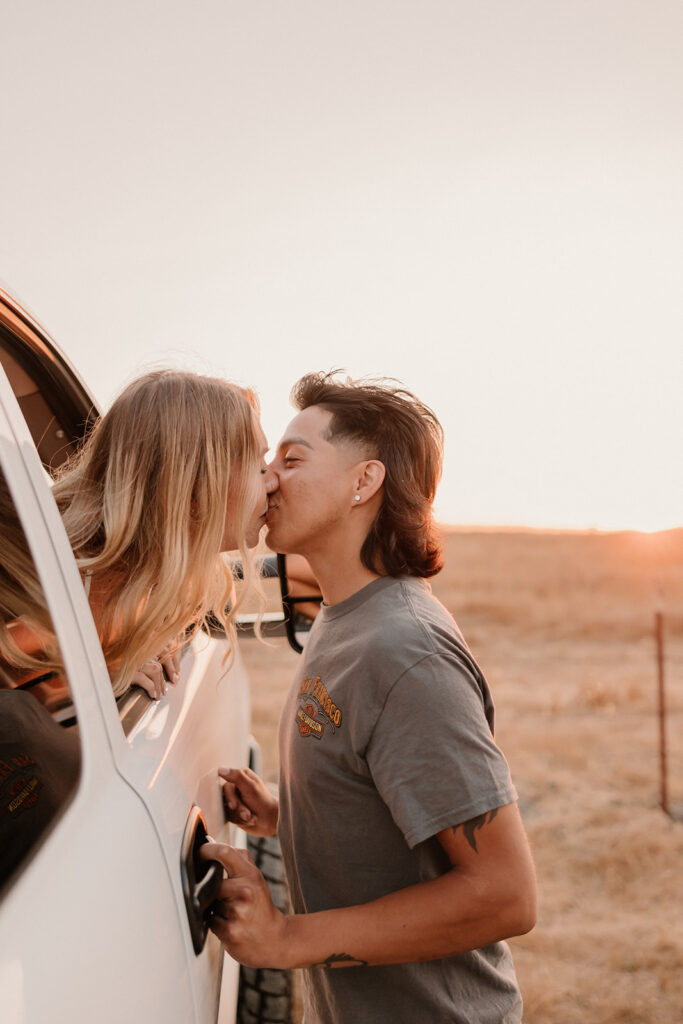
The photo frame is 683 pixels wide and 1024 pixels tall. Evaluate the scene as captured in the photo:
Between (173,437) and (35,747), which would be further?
(173,437)

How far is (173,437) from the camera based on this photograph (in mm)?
1902

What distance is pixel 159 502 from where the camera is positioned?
1847 mm

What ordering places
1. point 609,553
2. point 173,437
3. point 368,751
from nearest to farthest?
point 368,751
point 173,437
point 609,553

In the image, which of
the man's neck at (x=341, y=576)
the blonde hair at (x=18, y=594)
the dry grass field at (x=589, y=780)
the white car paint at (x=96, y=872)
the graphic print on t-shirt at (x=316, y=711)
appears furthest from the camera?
the dry grass field at (x=589, y=780)

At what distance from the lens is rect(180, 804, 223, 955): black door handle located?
1300 mm

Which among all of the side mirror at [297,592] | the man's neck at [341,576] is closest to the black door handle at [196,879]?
the man's neck at [341,576]

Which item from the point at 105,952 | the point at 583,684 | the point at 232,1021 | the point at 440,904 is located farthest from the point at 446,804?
the point at 583,684

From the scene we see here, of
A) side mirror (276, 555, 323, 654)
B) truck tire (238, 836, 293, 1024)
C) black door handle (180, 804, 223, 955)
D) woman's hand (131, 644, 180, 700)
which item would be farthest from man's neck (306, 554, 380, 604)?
truck tire (238, 836, 293, 1024)

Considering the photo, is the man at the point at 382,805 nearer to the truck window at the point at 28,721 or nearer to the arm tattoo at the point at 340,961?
the arm tattoo at the point at 340,961

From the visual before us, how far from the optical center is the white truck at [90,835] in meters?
0.88

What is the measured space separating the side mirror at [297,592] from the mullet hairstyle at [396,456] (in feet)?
2.53

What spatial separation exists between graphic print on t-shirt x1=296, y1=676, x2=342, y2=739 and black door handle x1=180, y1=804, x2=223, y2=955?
0.31 meters

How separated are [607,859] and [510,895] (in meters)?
3.80

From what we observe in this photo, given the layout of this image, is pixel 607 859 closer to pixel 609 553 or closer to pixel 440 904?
pixel 440 904
